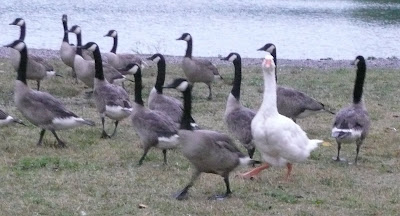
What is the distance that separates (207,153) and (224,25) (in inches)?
1283

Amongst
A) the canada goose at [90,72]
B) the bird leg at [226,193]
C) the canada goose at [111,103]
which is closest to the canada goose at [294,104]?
the canada goose at [111,103]

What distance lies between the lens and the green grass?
7.48 meters

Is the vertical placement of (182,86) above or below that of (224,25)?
above

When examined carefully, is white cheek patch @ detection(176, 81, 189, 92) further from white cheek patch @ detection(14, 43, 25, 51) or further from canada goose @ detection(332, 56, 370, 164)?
white cheek patch @ detection(14, 43, 25, 51)

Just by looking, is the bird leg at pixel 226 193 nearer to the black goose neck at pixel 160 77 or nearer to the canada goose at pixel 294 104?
the black goose neck at pixel 160 77

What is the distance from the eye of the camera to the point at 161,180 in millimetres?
8664

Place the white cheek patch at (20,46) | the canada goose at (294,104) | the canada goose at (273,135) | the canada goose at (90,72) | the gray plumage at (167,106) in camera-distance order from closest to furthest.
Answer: the canada goose at (273,135), the gray plumage at (167,106), the white cheek patch at (20,46), the canada goose at (294,104), the canada goose at (90,72)

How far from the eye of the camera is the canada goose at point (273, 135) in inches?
339

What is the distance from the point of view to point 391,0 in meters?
58.8

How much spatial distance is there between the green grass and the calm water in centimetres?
1509

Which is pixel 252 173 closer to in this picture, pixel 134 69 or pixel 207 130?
pixel 207 130

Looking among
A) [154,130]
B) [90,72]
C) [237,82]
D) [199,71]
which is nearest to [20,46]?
[90,72]

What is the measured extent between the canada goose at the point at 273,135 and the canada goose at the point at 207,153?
61cm

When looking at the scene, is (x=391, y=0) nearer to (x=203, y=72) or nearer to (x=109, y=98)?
(x=203, y=72)
